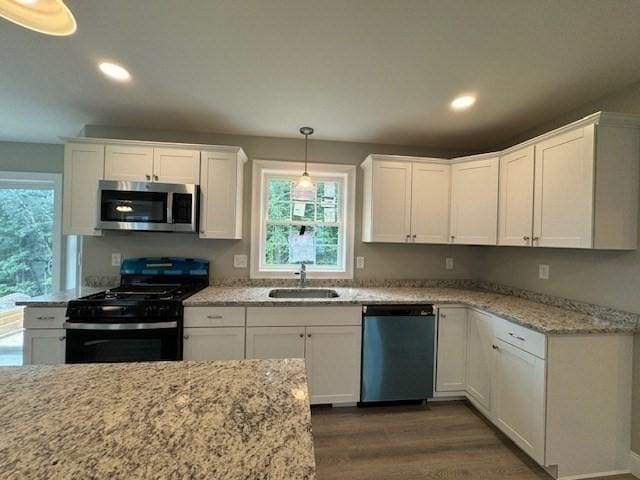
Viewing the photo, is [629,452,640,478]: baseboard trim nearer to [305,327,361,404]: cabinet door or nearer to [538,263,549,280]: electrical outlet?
[538,263,549,280]: electrical outlet

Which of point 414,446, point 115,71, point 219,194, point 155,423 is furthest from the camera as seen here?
point 219,194

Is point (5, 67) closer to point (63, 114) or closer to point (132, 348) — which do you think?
point (63, 114)

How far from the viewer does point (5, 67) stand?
6.04ft

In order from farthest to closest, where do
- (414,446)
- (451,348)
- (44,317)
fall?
(451,348)
(44,317)
(414,446)

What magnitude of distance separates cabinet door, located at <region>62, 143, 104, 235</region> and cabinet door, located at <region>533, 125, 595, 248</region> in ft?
11.6

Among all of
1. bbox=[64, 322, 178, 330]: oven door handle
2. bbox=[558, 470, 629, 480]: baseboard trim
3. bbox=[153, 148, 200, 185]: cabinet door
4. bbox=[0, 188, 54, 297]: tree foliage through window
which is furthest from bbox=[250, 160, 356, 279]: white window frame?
bbox=[0, 188, 54, 297]: tree foliage through window

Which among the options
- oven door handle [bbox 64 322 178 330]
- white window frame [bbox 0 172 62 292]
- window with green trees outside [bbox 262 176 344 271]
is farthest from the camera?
white window frame [bbox 0 172 62 292]

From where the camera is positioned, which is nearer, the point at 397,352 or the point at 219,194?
the point at 397,352

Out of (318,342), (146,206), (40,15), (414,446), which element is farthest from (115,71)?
(414,446)

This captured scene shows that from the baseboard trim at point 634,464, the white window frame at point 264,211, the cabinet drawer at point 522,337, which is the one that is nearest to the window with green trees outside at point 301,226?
the white window frame at point 264,211

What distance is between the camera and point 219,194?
2607mm

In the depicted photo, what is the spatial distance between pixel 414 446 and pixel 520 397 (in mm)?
771

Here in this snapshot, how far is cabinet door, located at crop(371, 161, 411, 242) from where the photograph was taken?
2801 mm

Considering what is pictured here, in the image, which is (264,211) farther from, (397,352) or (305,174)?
(397,352)
